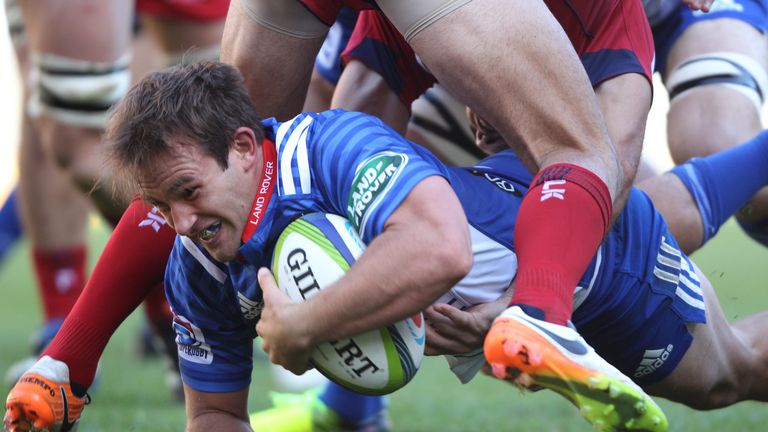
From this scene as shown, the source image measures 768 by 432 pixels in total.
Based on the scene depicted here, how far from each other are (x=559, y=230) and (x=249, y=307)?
28.2 inches

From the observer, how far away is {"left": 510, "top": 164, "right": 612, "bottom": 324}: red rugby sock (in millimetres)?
2318

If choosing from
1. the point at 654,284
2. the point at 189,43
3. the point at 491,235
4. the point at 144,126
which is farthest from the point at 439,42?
the point at 189,43

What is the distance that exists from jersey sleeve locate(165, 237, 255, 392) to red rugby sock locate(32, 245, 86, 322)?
2395 mm

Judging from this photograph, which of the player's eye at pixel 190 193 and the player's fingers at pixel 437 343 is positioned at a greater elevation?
the player's eye at pixel 190 193

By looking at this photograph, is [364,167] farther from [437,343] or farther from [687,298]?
[687,298]

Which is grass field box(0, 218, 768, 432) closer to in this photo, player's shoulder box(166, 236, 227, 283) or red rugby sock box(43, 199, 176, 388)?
player's shoulder box(166, 236, 227, 283)

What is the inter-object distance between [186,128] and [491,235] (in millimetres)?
719

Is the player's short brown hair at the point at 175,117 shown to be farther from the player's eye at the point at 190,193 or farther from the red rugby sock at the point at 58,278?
the red rugby sock at the point at 58,278

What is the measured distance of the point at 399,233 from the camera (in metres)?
2.22

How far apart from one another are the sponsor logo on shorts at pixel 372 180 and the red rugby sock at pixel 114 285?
75 cm

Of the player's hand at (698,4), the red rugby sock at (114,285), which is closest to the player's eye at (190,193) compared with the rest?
the red rugby sock at (114,285)

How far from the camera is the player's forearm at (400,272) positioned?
86.4 inches

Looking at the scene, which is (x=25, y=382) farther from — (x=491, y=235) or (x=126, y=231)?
(x=491, y=235)

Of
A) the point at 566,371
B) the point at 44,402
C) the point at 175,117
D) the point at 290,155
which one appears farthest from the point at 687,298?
the point at 44,402
